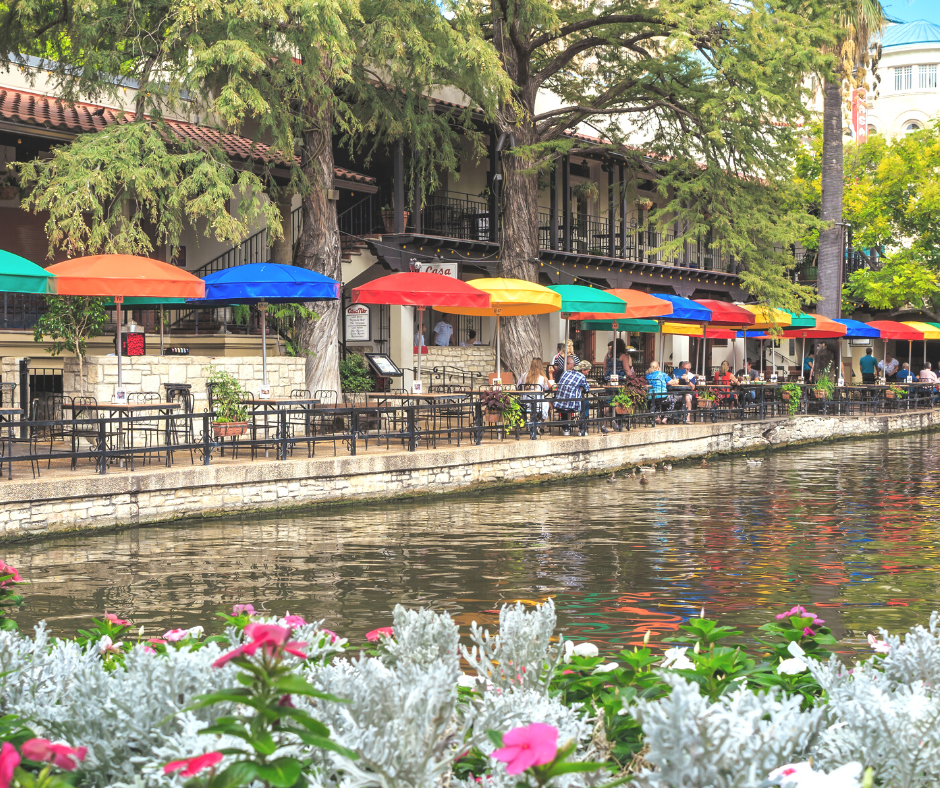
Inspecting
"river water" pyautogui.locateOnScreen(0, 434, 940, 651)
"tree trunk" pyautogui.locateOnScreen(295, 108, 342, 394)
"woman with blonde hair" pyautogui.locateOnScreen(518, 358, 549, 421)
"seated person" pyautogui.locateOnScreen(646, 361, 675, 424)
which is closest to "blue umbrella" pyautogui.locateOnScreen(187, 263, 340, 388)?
"river water" pyautogui.locateOnScreen(0, 434, 940, 651)

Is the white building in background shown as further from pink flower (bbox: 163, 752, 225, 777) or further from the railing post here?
pink flower (bbox: 163, 752, 225, 777)

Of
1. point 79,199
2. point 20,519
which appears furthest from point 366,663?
point 79,199

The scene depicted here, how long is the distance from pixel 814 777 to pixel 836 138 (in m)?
29.9

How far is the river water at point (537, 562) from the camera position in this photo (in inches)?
296

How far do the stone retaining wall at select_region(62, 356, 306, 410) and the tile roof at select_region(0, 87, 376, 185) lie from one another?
12.9 feet

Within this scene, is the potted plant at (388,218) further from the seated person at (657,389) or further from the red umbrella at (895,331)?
the red umbrella at (895,331)

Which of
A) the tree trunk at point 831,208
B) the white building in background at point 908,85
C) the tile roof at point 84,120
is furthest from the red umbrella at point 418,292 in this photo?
the white building in background at point 908,85

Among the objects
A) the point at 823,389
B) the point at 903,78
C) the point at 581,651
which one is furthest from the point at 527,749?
the point at 903,78

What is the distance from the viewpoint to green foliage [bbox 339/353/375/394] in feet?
71.2

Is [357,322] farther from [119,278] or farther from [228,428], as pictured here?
[119,278]

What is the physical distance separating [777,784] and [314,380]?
16321 mm

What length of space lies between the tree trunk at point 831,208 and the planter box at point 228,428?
20325 mm

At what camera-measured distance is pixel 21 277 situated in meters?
10.9

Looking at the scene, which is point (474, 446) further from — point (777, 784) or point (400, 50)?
point (777, 784)
